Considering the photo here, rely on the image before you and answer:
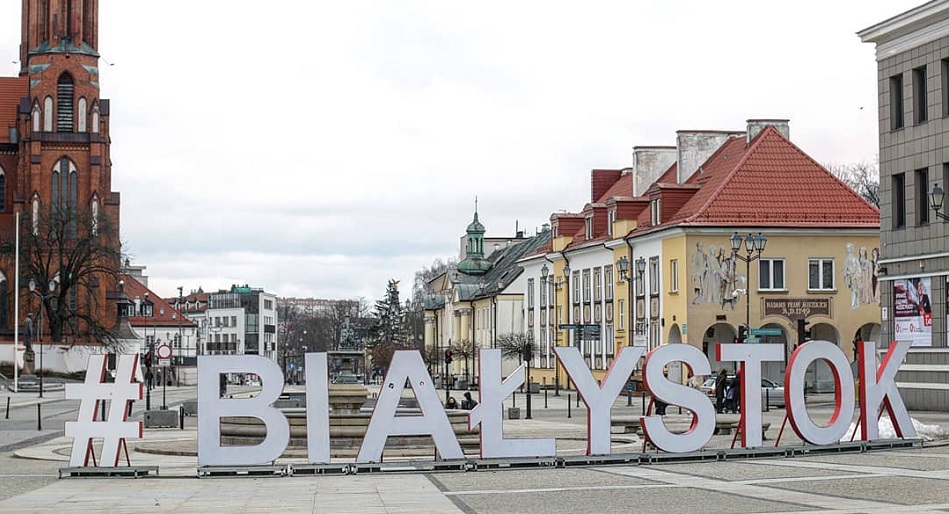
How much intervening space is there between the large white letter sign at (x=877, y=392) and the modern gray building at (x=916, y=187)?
16198mm

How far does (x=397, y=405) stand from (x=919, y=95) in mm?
26635

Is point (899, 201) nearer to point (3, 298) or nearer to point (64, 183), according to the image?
point (64, 183)

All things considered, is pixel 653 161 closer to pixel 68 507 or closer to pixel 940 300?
pixel 940 300

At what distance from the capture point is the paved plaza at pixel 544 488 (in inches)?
705

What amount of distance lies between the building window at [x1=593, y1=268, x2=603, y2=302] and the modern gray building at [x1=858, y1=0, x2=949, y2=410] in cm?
3684

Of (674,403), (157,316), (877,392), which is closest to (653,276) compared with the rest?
(877,392)

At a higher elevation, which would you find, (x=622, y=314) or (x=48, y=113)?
(x=48, y=113)

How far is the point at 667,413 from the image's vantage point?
51.4 meters

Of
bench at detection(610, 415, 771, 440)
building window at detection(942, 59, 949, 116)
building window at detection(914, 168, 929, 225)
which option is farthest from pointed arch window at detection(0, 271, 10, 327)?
building window at detection(942, 59, 949, 116)

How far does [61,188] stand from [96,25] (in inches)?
506

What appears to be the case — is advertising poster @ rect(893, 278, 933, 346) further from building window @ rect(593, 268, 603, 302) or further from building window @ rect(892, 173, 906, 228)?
building window @ rect(593, 268, 603, 302)

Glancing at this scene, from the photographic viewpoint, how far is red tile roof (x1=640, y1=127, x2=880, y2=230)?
70.2 m

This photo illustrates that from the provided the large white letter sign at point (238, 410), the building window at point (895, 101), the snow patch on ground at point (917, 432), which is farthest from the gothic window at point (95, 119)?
the large white letter sign at point (238, 410)

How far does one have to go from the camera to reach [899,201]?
153ft
